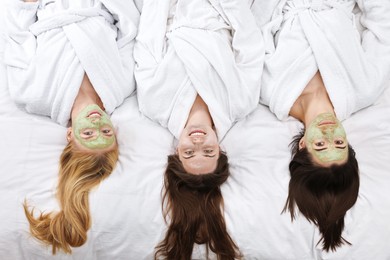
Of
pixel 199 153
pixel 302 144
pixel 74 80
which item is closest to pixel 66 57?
pixel 74 80

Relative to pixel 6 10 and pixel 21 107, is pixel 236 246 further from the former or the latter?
pixel 6 10

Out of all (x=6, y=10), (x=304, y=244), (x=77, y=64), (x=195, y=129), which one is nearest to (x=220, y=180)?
(x=195, y=129)

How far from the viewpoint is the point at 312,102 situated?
139 centimetres

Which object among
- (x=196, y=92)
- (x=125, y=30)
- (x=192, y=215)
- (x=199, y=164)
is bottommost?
(x=192, y=215)

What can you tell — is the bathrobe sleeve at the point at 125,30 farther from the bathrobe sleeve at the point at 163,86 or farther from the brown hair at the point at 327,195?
the brown hair at the point at 327,195

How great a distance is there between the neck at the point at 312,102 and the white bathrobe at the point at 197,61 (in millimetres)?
137

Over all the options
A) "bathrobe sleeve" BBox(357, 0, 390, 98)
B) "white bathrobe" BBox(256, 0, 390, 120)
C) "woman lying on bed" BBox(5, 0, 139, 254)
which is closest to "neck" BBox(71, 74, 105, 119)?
"woman lying on bed" BBox(5, 0, 139, 254)

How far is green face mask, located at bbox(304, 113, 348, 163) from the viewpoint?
48.3 inches

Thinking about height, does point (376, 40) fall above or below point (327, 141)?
above

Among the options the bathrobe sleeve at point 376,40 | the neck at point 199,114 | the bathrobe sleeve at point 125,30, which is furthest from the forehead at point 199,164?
→ the bathrobe sleeve at point 376,40

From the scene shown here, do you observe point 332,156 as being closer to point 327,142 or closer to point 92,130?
point 327,142

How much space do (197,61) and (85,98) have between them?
1.18ft

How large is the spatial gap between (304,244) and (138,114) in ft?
2.07

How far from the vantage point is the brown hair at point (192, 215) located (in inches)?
48.6
